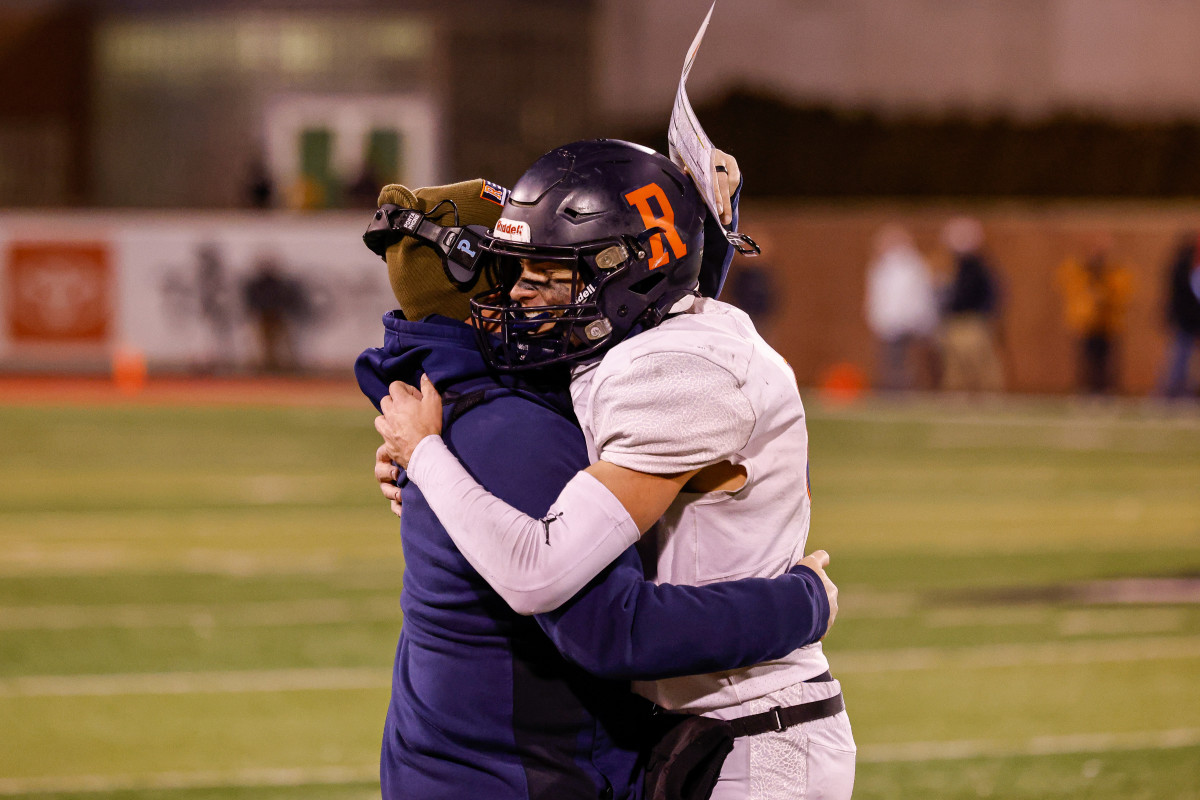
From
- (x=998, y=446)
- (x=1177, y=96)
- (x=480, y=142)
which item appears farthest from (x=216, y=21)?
(x=998, y=446)

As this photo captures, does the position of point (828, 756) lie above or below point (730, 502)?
below

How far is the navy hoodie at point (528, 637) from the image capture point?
93.5 inches

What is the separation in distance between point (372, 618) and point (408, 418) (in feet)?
16.7

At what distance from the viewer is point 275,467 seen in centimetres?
1284

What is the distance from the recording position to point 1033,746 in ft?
18.1

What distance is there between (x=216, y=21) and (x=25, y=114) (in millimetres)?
3924

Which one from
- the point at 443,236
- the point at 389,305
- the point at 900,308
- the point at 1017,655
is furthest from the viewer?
the point at 389,305

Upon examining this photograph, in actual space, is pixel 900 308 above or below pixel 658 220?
below

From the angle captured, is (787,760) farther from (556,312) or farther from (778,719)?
(556,312)

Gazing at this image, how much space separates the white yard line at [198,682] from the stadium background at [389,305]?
3 cm

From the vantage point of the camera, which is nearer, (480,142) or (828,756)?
(828,756)

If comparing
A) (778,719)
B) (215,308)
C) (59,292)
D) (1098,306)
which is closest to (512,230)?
(778,719)

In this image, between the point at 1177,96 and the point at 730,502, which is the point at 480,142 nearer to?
the point at 1177,96

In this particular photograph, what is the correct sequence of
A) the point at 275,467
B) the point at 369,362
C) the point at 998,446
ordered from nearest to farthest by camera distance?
1. the point at 369,362
2. the point at 275,467
3. the point at 998,446
